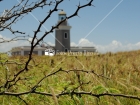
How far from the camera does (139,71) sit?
4.72 metres

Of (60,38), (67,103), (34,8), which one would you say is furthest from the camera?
(60,38)

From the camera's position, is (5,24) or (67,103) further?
(5,24)

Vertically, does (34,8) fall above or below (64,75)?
above

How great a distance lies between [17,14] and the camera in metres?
2.72

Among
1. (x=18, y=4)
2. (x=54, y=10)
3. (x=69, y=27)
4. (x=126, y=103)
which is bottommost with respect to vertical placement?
(x=126, y=103)

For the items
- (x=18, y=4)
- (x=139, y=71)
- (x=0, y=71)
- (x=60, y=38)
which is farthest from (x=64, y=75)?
(x=60, y=38)

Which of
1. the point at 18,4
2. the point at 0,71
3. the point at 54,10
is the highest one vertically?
the point at 18,4

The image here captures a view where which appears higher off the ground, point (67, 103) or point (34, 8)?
point (34, 8)

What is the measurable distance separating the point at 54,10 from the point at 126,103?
1572 millimetres

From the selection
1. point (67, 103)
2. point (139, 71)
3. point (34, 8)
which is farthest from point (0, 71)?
point (139, 71)

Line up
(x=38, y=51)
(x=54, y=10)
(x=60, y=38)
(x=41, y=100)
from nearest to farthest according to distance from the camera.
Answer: (x=54, y=10), (x=41, y=100), (x=60, y=38), (x=38, y=51)

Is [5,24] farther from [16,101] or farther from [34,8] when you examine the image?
[16,101]

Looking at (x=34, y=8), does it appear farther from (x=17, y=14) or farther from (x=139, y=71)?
(x=139, y=71)

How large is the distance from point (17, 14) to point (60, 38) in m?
71.7
